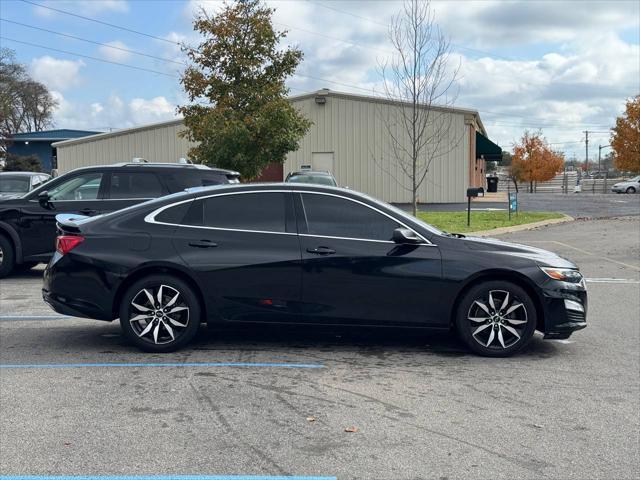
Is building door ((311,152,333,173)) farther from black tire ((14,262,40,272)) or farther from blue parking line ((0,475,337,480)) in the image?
blue parking line ((0,475,337,480))

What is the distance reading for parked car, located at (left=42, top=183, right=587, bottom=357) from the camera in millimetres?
6195

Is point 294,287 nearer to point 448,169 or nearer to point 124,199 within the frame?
point 124,199

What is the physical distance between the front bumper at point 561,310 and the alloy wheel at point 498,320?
228mm

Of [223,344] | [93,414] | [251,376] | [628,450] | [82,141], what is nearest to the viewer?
[628,450]

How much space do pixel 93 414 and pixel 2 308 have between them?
4534 mm

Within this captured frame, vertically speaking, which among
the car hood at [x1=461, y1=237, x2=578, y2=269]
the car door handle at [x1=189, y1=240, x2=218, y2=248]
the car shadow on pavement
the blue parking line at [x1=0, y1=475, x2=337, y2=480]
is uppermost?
the car door handle at [x1=189, y1=240, x2=218, y2=248]

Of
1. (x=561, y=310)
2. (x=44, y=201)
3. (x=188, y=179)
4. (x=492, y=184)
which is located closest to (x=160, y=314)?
(x=561, y=310)

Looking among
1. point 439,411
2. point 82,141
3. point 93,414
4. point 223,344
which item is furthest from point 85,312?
point 82,141

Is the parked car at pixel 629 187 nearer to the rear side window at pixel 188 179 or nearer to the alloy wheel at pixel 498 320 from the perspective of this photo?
the rear side window at pixel 188 179

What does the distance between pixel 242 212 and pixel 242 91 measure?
17.4 meters

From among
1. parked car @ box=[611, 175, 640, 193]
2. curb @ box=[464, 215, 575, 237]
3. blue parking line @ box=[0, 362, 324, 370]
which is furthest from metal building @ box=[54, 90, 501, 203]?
parked car @ box=[611, 175, 640, 193]

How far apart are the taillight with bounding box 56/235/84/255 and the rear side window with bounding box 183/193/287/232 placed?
101cm

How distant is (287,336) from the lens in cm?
707

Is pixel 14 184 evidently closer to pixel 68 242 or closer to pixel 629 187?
pixel 68 242
